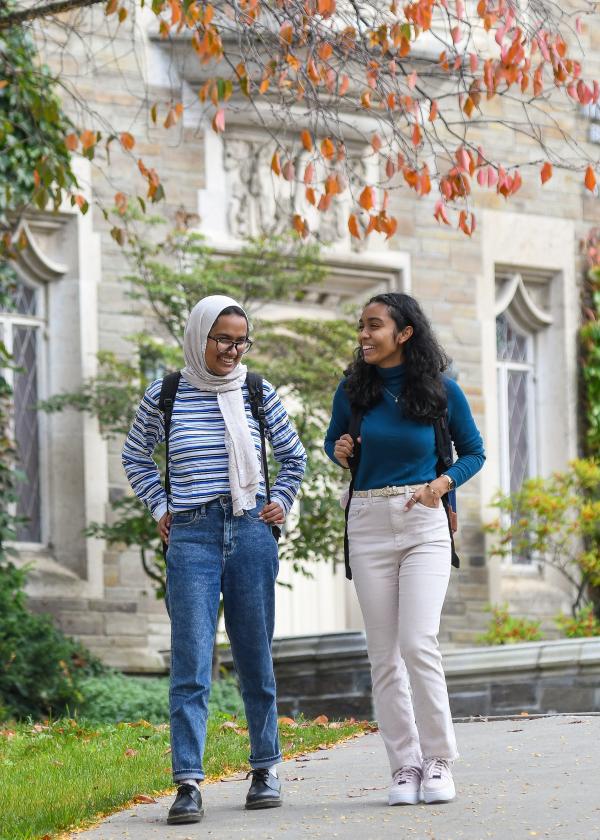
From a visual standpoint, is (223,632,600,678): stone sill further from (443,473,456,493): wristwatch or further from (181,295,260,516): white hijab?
(181,295,260,516): white hijab

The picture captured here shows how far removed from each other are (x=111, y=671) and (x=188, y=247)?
3083 millimetres

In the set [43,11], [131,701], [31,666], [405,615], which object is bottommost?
[131,701]

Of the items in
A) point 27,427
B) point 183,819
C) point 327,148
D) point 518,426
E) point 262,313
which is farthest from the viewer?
point 518,426

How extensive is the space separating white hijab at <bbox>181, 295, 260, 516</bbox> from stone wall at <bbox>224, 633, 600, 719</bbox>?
14.5 ft

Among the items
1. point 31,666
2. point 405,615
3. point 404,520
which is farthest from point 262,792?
point 31,666

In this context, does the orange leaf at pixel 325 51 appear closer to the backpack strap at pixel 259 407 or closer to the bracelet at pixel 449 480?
the backpack strap at pixel 259 407

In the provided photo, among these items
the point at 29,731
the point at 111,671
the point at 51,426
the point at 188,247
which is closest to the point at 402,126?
the point at 188,247

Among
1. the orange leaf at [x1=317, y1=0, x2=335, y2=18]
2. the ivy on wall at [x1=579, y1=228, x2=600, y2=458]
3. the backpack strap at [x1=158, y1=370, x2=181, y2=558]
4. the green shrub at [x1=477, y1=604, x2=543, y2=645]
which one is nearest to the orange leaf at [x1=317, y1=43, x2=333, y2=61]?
the orange leaf at [x1=317, y1=0, x2=335, y2=18]

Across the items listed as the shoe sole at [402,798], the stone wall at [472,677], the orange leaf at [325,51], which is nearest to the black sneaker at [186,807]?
the shoe sole at [402,798]

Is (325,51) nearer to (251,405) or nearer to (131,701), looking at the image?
(251,405)

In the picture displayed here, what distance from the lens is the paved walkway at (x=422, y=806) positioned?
530cm

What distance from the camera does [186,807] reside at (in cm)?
559

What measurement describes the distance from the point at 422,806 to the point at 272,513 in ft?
3.62

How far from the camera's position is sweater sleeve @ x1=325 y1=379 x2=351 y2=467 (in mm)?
6102
